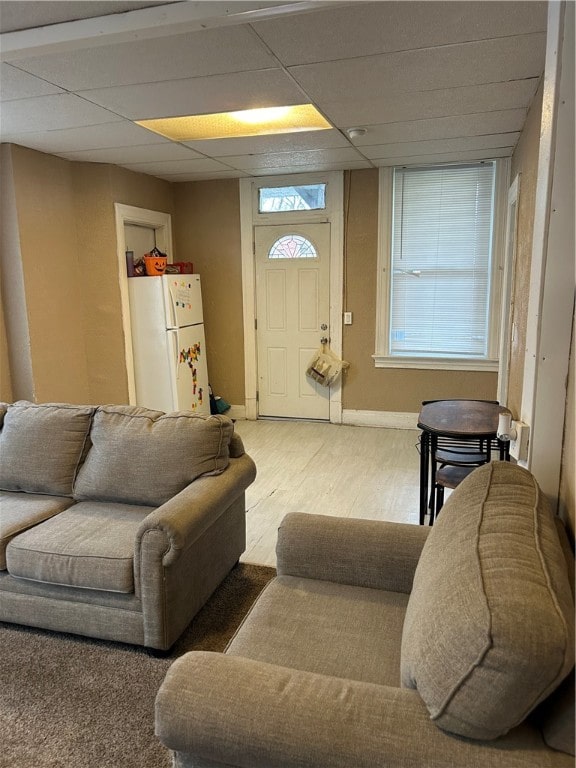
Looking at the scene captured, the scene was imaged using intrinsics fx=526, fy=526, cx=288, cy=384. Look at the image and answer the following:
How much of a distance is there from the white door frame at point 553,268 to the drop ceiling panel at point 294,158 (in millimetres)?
2642

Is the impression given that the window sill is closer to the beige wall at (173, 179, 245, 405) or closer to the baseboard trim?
the baseboard trim

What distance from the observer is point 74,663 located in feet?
6.70

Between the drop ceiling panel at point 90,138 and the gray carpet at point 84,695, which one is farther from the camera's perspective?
the drop ceiling panel at point 90,138

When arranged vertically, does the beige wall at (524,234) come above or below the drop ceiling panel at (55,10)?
below

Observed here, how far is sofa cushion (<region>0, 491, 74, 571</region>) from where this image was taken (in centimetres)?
220

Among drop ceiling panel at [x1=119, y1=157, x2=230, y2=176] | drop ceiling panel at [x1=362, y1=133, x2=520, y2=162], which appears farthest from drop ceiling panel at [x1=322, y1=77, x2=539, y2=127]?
drop ceiling panel at [x1=119, y1=157, x2=230, y2=176]

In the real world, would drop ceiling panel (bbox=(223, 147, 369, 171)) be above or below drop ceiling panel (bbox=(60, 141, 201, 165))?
above

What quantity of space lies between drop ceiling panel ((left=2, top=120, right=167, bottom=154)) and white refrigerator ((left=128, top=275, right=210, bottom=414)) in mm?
1190

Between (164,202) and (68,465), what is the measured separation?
3579 millimetres

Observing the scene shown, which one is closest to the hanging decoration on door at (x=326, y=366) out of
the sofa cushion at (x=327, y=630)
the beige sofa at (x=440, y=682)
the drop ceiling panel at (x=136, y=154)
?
the drop ceiling panel at (x=136, y=154)

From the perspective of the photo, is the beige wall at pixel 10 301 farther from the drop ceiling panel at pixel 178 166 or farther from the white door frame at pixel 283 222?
the white door frame at pixel 283 222

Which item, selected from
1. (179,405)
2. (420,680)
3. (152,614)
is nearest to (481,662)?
(420,680)

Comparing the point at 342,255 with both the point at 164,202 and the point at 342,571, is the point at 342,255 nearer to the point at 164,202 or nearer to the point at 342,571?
the point at 164,202

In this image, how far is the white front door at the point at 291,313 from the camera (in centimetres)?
522
